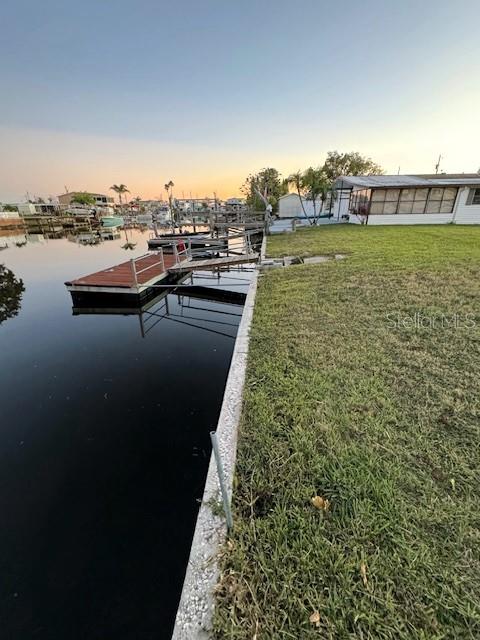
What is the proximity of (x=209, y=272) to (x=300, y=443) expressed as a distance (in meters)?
10.3

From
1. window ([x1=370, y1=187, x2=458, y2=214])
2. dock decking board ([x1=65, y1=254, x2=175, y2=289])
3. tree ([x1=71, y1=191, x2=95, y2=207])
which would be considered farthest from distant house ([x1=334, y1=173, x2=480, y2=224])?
tree ([x1=71, y1=191, x2=95, y2=207])

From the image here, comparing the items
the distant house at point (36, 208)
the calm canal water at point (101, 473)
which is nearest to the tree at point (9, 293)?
the calm canal water at point (101, 473)

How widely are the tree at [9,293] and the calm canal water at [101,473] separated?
1817 mm

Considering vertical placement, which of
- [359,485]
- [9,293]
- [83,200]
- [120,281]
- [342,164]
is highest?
[342,164]

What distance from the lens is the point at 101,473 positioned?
2771mm

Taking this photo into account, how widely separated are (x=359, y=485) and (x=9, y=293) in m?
11.6

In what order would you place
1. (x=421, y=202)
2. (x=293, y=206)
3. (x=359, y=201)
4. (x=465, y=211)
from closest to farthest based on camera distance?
(x=465, y=211)
(x=421, y=202)
(x=359, y=201)
(x=293, y=206)

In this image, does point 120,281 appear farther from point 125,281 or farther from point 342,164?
point 342,164

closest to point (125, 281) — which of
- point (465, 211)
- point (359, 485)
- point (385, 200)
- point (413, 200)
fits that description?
point (359, 485)

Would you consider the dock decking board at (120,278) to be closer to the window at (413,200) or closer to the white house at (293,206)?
the window at (413,200)

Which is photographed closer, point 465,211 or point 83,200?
point 465,211

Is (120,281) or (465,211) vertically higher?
(465,211)

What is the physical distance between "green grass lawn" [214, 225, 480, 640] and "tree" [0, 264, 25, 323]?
25.0 feet

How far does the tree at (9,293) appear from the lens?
24.6ft
